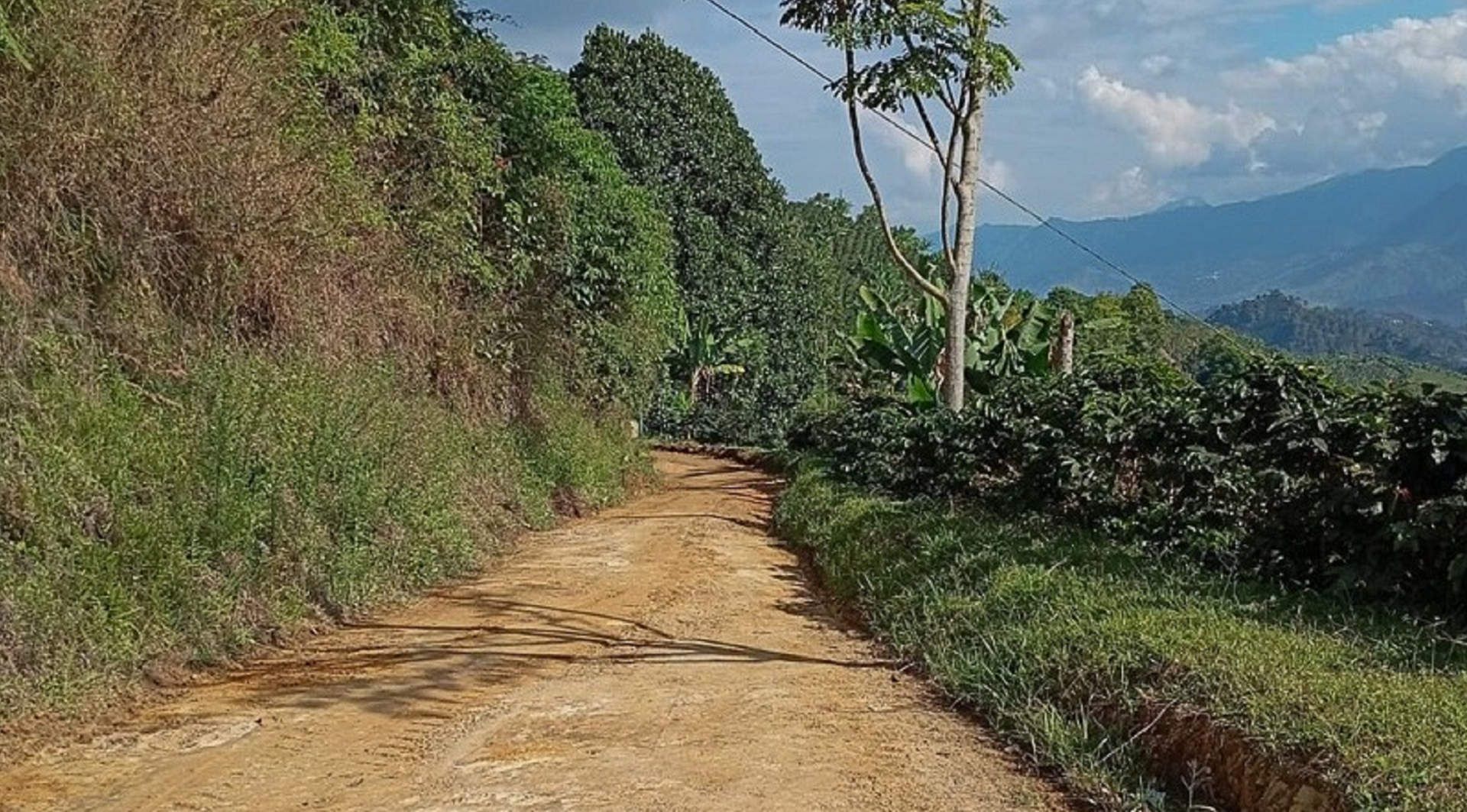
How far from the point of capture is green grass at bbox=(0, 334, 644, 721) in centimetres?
561

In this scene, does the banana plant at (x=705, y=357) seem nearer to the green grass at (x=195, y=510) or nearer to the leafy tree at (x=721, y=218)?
the leafy tree at (x=721, y=218)

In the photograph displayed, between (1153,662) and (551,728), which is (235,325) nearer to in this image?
(551,728)

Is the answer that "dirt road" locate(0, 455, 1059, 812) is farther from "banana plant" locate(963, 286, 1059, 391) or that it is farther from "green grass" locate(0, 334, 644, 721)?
"banana plant" locate(963, 286, 1059, 391)

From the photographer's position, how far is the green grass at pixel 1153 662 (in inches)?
162

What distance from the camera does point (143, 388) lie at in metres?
7.35

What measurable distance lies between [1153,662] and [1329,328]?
5778cm

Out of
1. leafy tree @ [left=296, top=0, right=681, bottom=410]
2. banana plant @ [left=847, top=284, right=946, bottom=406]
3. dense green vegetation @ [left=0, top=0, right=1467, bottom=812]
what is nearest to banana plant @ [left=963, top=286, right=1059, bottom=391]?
banana plant @ [left=847, top=284, right=946, bottom=406]

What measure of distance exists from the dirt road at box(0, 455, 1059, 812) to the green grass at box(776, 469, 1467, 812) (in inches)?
12.8

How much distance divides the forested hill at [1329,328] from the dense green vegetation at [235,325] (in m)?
37.4

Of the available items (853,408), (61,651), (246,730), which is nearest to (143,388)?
(61,651)

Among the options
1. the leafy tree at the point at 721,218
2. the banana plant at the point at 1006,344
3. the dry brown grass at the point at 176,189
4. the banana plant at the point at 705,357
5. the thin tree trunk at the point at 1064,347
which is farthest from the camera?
the banana plant at the point at 705,357

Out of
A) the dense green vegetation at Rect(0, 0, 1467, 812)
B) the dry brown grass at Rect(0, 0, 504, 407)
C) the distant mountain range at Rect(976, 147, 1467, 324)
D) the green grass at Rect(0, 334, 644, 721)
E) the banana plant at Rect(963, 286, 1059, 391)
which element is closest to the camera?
the dense green vegetation at Rect(0, 0, 1467, 812)

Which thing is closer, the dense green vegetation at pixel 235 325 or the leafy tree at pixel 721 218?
the dense green vegetation at pixel 235 325

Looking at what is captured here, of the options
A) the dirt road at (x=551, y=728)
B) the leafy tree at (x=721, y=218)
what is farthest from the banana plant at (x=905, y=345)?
the leafy tree at (x=721, y=218)
